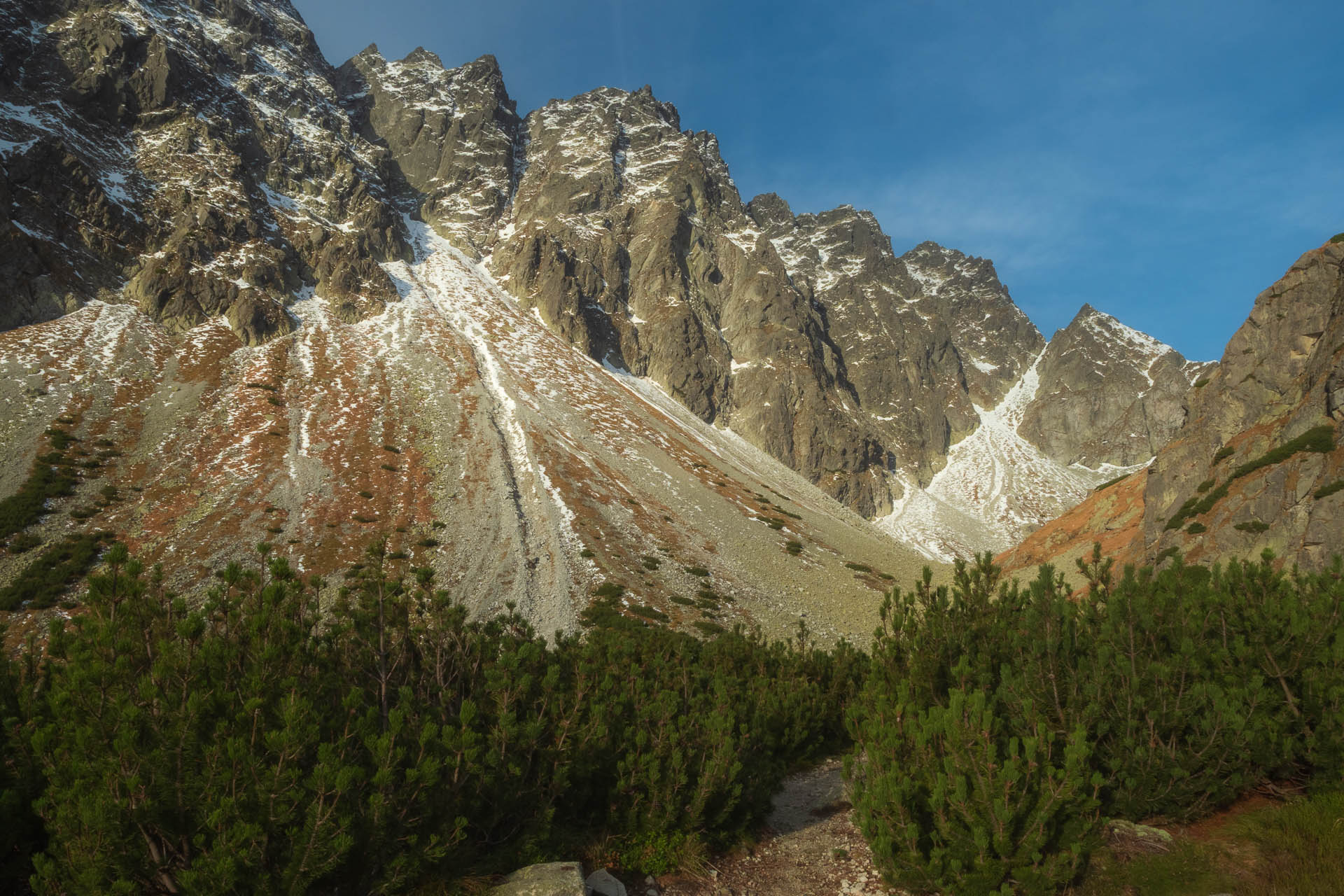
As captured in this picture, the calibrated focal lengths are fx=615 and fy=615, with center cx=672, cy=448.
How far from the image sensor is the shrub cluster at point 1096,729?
23.1ft

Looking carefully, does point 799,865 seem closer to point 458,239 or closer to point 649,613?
point 649,613

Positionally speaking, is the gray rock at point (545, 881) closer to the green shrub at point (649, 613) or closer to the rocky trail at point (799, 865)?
the rocky trail at point (799, 865)

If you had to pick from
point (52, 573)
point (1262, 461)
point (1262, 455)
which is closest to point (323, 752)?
point (1262, 461)

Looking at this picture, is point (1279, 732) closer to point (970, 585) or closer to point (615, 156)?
point (970, 585)

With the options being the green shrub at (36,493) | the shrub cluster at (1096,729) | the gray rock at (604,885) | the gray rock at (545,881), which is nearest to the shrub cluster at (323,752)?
the gray rock at (545,881)

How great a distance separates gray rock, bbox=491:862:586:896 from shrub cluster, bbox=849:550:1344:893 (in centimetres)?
378

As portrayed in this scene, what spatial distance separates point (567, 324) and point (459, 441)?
2524 inches

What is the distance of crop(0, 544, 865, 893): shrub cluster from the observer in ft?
17.4

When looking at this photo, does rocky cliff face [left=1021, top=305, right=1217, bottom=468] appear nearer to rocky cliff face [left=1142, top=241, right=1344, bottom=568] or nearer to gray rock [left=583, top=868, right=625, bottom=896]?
rocky cliff face [left=1142, top=241, right=1344, bottom=568]

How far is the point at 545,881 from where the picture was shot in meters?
7.49

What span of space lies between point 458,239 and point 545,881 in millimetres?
154718

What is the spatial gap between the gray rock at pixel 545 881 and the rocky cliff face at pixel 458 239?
86.4 metres

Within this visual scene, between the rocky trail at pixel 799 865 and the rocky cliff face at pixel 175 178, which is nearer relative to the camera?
the rocky trail at pixel 799 865

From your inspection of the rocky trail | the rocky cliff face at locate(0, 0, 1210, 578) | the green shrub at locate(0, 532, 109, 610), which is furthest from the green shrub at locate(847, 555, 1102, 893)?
the rocky cliff face at locate(0, 0, 1210, 578)
